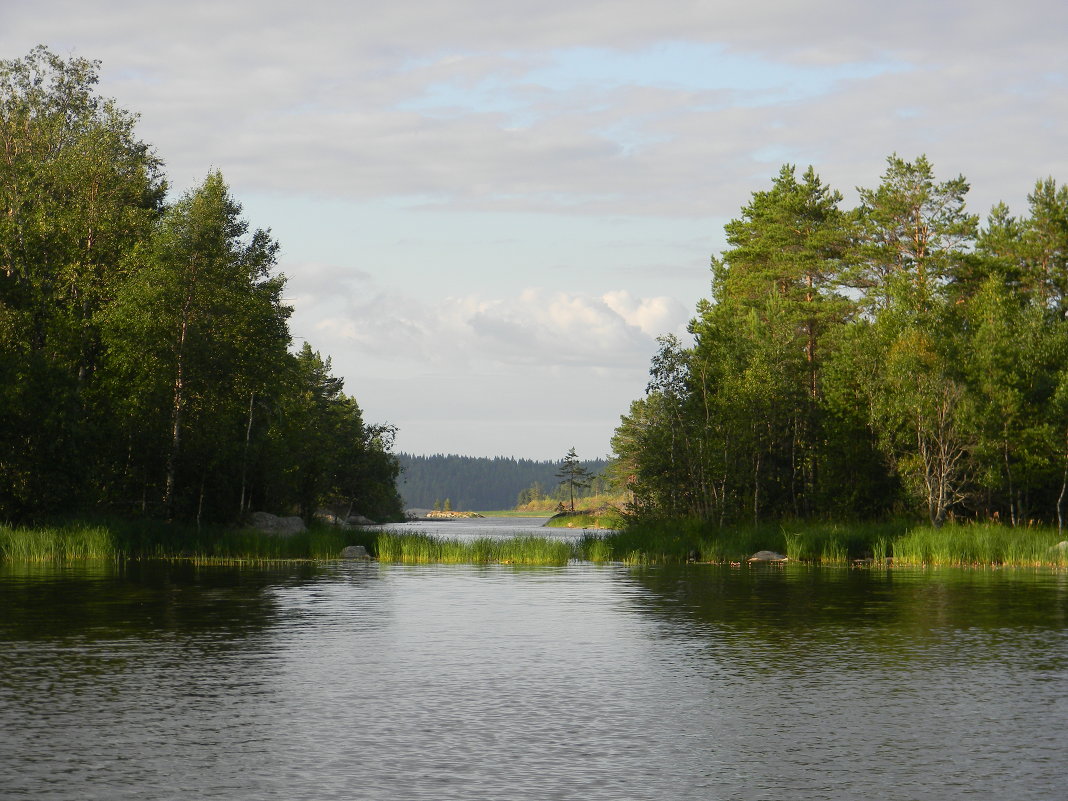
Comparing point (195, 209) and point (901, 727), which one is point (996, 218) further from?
point (901, 727)

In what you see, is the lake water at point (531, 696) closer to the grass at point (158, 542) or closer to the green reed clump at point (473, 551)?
the grass at point (158, 542)

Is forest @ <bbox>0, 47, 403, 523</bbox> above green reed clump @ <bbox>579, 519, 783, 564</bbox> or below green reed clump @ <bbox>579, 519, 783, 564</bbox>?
above

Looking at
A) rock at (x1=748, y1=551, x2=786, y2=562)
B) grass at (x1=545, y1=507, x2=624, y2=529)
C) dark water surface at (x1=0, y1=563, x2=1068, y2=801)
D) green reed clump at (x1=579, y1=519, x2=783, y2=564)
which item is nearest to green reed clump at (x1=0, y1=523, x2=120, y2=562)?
dark water surface at (x1=0, y1=563, x2=1068, y2=801)

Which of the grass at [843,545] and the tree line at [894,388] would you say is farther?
the tree line at [894,388]

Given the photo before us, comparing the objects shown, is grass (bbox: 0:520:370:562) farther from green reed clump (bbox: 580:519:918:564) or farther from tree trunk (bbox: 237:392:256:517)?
green reed clump (bbox: 580:519:918:564)

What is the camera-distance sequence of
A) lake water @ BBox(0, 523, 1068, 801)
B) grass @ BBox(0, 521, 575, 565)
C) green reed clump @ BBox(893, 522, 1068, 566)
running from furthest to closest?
grass @ BBox(0, 521, 575, 565)
green reed clump @ BBox(893, 522, 1068, 566)
lake water @ BBox(0, 523, 1068, 801)

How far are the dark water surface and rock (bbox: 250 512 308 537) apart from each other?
26301 mm

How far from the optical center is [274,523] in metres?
57.7

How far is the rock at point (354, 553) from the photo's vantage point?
1886 inches

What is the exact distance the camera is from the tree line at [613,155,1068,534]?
55875 mm

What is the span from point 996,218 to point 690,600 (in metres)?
50.4

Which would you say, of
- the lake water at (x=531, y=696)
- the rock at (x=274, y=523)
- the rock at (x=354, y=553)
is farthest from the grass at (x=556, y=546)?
the lake water at (x=531, y=696)

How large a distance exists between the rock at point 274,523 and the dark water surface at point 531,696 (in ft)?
86.3

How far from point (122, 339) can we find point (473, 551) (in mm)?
19281
